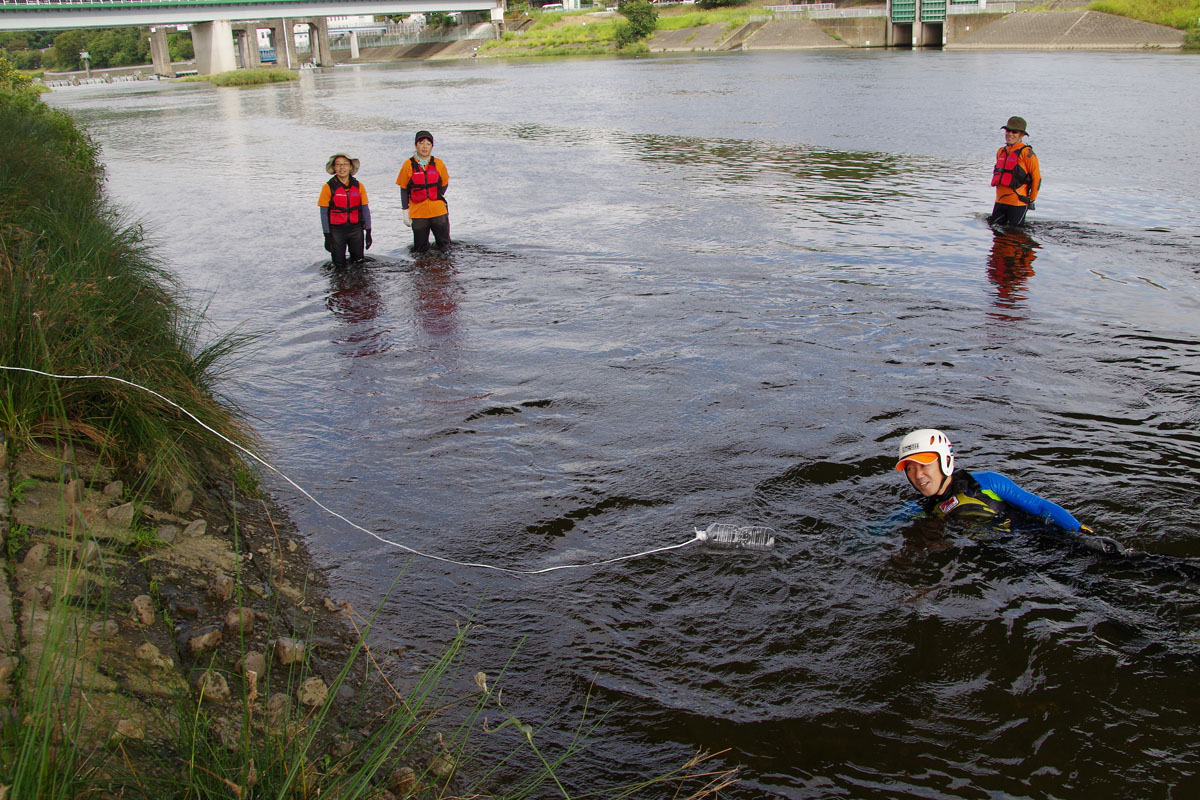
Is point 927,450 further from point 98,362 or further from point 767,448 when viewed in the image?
point 98,362

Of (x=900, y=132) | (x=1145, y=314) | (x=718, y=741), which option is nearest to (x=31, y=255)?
(x=718, y=741)

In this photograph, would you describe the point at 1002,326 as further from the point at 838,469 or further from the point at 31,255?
the point at 31,255

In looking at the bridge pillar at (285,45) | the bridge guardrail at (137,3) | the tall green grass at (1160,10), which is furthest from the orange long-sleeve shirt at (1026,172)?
the bridge pillar at (285,45)

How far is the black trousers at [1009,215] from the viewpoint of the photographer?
1530 centimetres

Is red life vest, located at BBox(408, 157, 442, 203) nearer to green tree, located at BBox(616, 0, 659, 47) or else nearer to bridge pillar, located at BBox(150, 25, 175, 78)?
green tree, located at BBox(616, 0, 659, 47)

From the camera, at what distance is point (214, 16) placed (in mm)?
92250

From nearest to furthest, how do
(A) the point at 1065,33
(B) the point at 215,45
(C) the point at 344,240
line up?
1. (C) the point at 344,240
2. (A) the point at 1065,33
3. (B) the point at 215,45

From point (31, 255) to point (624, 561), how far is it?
15.6 feet

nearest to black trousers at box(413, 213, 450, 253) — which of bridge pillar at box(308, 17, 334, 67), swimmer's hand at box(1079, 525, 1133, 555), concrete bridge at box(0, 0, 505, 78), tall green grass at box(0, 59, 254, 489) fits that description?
tall green grass at box(0, 59, 254, 489)

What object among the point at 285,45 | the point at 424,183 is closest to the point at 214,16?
the point at 285,45

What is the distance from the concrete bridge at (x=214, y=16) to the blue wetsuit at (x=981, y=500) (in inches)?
3314

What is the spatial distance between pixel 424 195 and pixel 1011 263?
30.2 ft

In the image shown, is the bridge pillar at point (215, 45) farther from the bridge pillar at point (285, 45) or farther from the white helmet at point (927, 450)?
the white helmet at point (927, 450)

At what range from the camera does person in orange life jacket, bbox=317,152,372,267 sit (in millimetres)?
13422
